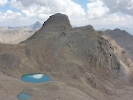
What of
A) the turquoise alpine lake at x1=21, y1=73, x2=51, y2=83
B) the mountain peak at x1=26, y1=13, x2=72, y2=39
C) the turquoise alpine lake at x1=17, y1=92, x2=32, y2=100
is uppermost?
the mountain peak at x1=26, y1=13, x2=72, y2=39

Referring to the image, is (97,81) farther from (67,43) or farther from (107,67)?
(67,43)

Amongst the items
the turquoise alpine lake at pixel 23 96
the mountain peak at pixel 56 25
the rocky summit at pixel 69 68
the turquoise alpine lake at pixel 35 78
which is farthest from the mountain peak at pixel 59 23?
the turquoise alpine lake at pixel 23 96

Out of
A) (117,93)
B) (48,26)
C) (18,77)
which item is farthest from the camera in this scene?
(48,26)

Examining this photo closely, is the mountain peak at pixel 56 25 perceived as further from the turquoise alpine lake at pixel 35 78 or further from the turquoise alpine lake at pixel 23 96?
the turquoise alpine lake at pixel 23 96

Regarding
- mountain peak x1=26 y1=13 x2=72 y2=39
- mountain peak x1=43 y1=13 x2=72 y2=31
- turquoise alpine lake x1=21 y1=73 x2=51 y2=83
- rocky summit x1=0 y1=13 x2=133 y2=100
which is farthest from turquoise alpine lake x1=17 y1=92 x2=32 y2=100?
mountain peak x1=43 y1=13 x2=72 y2=31

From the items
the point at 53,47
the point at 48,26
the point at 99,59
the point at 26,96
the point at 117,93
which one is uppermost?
the point at 48,26

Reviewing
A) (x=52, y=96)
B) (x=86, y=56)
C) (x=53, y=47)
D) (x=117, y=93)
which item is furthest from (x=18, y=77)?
(x=117, y=93)

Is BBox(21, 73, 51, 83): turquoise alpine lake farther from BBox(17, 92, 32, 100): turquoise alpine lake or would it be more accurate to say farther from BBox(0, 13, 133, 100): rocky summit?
BBox(17, 92, 32, 100): turquoise alpine lake
